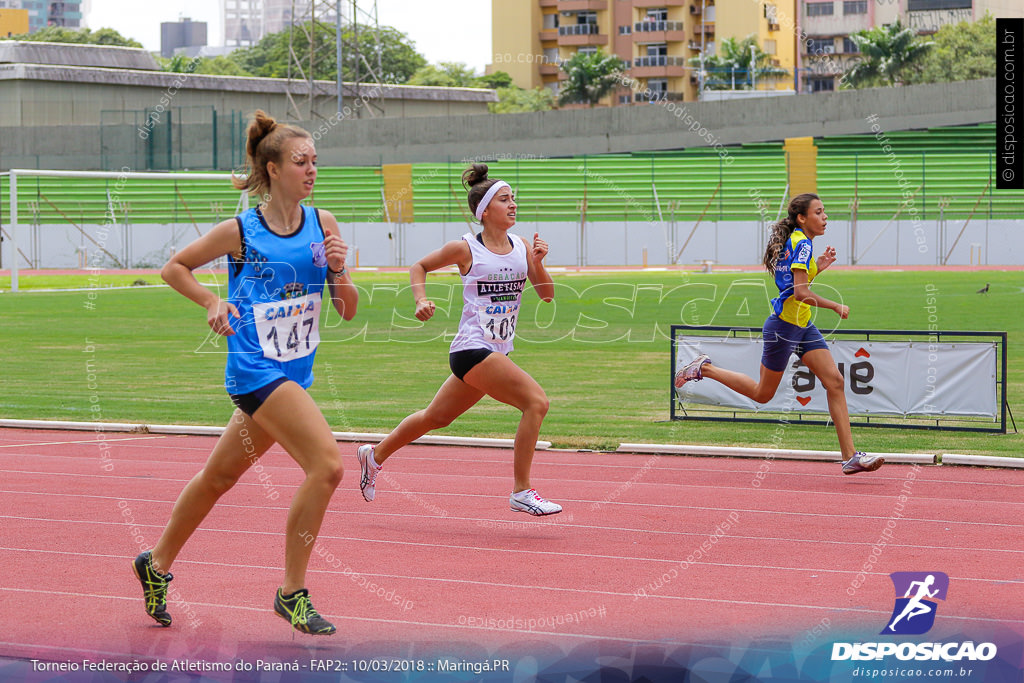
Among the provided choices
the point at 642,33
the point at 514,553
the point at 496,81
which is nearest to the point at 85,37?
the point at 496,81

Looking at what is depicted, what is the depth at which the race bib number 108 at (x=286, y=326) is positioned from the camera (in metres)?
5.10

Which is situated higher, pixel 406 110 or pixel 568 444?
pixel 406 110

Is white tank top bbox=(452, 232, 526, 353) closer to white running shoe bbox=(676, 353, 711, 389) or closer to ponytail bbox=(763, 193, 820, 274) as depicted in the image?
ponytail bbox=(763, 193, 820, 274)

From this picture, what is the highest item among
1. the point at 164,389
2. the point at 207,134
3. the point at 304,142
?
the point at 207,134

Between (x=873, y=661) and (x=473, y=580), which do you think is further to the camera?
(x=473, y=580)

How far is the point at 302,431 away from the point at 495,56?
11031cm

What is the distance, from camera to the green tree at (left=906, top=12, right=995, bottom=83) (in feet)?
274

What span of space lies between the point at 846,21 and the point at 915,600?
11300 centimetres

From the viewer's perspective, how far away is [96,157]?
2398 inches

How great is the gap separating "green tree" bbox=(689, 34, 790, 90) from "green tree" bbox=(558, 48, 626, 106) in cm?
903

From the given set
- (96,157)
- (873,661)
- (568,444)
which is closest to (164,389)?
(568,444)

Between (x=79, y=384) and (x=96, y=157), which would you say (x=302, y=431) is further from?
(x=96, y=157)

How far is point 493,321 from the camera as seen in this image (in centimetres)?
750

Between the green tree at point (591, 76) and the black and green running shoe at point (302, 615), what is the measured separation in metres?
89.4
